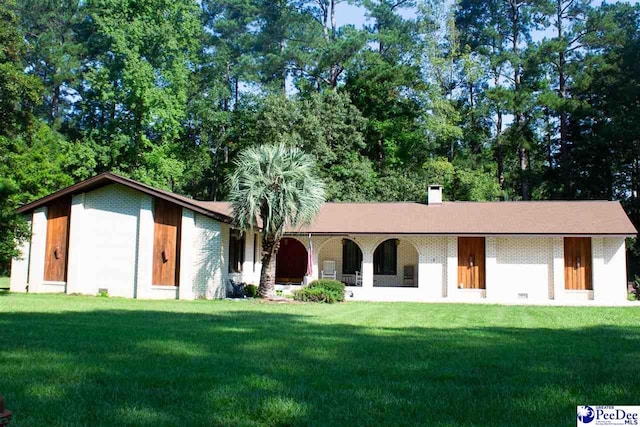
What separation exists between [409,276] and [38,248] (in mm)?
16461

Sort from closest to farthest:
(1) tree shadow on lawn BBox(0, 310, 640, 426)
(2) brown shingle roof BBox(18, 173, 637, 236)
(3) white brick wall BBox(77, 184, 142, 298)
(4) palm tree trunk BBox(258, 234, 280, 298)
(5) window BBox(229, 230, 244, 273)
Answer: (1) tree shadow on lawn BBox(0, 310, 640, 426) → (4) palm tree trunk BBox(258, 234, 280, 298) → (2) brown shingle roof BBox(18, 173, 637, 236) → (3) white brick wall BBox(77, 184, 142, 298) → (5) window BBox(229, 230, 244, 273)

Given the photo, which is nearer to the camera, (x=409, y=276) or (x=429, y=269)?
(x=429, y=269)

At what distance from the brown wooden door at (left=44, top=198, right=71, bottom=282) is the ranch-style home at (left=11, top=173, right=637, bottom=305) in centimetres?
4

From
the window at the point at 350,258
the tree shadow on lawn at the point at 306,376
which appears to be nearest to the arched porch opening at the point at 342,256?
the window at the point at 350,258

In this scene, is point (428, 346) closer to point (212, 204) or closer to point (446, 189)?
point (212, 204)

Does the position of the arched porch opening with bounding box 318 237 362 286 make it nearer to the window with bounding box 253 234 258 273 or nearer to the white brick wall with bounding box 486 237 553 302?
the window with bounding box 253 234 258 273

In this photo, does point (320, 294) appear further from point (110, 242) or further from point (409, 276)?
point (110, 242)

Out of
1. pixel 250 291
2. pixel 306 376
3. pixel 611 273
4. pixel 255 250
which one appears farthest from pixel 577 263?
pixel 306 376

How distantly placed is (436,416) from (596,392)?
6.31ft

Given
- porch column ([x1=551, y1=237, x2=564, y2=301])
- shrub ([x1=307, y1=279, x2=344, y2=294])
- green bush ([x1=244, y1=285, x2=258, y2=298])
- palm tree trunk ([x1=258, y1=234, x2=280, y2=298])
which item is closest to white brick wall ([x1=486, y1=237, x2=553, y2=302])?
porch column ([x1=551, y1=237, x2=564, y2=301])

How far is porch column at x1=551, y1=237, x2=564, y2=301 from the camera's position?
81.1 feet

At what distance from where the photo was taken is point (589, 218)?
25672 mm

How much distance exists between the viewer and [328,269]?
2948cm

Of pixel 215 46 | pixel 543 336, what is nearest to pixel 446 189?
pixel 215 46
